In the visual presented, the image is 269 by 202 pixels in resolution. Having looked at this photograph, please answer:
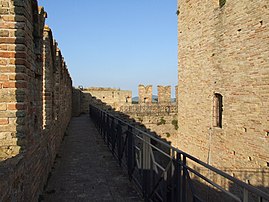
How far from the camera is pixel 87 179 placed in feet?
16.7

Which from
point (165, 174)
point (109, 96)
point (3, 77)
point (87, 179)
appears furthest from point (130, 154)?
point (109, 96)

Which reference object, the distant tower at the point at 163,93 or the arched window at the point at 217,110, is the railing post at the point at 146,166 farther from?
the distant tower at the point at 163,93

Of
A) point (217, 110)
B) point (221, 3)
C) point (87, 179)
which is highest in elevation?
point (221, 3)

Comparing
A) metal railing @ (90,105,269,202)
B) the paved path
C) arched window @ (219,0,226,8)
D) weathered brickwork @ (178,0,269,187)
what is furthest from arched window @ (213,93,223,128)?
metal railing @ (90,105,269,202)

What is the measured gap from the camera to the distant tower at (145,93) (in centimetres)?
2144

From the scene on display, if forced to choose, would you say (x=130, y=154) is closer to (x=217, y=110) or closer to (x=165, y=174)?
(x=165, y=174)

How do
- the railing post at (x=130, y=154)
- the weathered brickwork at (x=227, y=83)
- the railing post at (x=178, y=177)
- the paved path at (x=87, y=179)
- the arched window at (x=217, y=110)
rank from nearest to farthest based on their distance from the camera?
the railing post at (x=178, y=177), the paved path at (x=87, y=179), the railing post at (x=130, y=154), the weathered brickwork at (x=227, y=83), the arched window at (x=217, y=110)

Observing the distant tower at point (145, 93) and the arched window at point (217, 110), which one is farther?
the distant tower at point (145, 93)

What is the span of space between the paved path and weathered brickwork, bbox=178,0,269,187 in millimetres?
4779

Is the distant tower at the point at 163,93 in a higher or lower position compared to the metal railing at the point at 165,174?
higher

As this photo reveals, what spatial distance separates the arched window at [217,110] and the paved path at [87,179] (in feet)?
17.3

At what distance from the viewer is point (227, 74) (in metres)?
9.83

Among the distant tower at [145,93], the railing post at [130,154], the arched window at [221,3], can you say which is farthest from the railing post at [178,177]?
the distant tower at [145,93]

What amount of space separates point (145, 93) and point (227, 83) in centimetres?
1197
